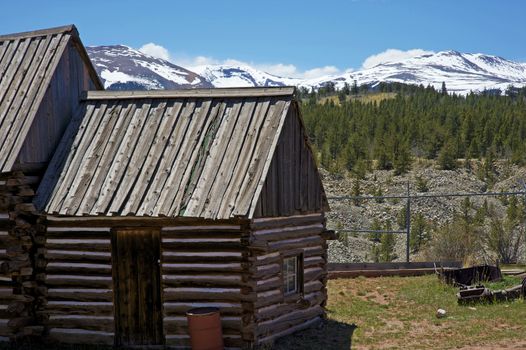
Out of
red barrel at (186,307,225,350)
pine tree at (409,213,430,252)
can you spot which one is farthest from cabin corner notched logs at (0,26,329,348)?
pine tree at (409,213,430,252)

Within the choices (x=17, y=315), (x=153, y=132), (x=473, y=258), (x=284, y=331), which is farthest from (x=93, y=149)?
(x=473, y=258)

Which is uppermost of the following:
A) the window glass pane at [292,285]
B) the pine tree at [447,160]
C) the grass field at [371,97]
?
the grass field at [371,97]

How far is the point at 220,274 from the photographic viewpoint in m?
11.9

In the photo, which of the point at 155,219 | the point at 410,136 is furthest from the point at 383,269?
the point at 410,136

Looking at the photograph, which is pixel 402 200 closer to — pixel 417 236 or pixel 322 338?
pixel 417 236

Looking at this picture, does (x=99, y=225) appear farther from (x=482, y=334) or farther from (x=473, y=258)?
(x=473, y=258)

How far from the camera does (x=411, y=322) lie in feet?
48.0

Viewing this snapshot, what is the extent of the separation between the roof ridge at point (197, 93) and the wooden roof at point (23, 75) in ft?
3.63

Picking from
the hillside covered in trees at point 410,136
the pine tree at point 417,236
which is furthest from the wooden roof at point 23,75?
the hillside covered in trees at point 410,136

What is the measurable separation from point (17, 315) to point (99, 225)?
234cm

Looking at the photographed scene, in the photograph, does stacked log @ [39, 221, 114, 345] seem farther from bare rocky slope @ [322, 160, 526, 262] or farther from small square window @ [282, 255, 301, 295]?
bare rocky slope @ [322, 160, 526, 262]

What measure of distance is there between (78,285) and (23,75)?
4.69m

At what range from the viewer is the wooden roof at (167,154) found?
38.7 ft

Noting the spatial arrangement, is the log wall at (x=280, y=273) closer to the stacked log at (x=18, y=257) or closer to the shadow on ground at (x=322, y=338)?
the shadow on ground at (x=322, y=338)
